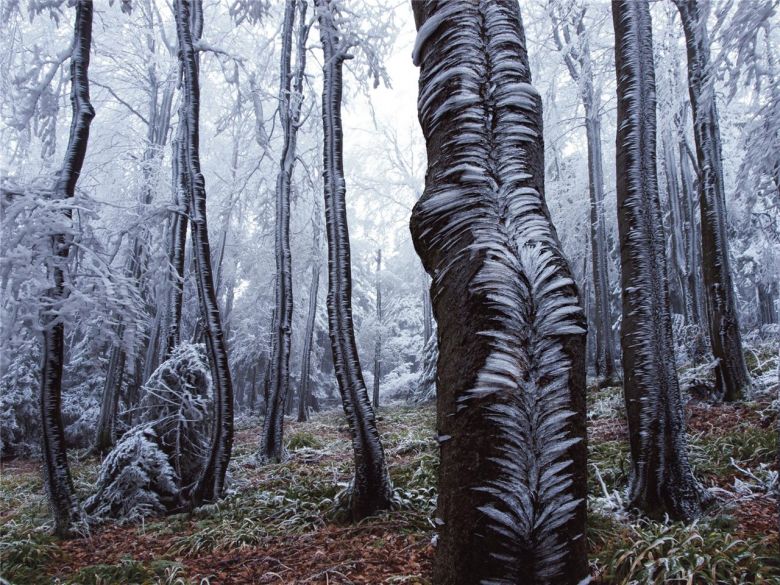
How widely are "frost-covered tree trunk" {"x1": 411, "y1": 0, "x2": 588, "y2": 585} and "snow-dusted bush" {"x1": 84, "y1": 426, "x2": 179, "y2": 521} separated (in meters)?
5.86

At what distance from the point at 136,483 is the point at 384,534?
146 inches

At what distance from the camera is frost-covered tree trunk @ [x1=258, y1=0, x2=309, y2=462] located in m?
8.37

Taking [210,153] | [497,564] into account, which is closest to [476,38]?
[497,564]

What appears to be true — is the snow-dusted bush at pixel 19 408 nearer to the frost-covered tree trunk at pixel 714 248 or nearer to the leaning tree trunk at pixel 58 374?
the leaning tree trunk at pixel 58 374

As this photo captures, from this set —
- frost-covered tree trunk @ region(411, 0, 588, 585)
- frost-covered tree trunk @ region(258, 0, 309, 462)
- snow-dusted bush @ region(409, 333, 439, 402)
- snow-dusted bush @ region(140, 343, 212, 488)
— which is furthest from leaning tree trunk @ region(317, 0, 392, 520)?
snow-dusted bush @ region(409, 333, 439, 402)

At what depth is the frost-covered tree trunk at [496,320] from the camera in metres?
1.22

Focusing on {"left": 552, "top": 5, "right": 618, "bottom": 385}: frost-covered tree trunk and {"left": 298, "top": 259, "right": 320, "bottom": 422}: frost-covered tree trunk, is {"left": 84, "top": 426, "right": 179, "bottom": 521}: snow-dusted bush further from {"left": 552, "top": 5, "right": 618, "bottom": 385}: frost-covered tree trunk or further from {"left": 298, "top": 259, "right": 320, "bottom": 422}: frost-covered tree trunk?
{"left": 552, "top": 5, "right": 618, "bottom": 385}: frost-covered tree trunk

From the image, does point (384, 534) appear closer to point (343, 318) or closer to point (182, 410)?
point (343, 318)

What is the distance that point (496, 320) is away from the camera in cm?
134

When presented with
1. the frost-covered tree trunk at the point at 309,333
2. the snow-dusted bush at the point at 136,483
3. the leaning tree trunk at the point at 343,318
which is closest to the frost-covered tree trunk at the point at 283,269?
the snow-dusted bush at the point at 136,483

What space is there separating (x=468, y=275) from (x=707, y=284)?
6.73 metres

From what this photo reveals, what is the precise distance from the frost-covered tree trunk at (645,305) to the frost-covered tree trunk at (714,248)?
2496 mm

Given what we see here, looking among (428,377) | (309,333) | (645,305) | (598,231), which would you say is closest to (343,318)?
(645,305)

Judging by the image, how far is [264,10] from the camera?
6664mm
